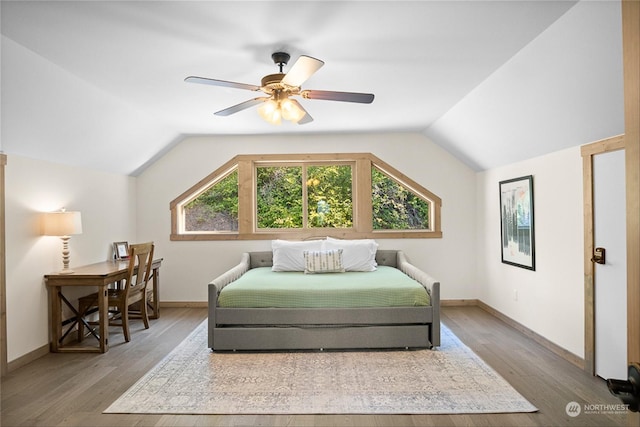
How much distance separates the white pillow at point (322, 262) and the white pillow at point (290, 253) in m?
0.21

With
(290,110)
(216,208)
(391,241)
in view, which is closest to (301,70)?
(290,110)

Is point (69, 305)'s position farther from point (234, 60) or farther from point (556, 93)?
point (556, 93)

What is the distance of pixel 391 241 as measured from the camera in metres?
5.70

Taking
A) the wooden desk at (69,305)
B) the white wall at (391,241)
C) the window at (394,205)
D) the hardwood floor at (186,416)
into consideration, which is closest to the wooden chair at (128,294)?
the wooden desk at (69,305)

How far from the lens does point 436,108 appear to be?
14.6 ft

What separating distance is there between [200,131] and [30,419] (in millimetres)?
3764

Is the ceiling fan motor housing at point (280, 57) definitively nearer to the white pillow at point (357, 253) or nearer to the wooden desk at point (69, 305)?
the wooden desk at point (69, 305)

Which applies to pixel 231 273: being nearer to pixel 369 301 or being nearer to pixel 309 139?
pixel 369 301

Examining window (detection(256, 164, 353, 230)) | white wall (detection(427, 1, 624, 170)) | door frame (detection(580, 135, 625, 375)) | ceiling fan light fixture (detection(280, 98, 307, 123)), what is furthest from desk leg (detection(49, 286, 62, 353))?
door frame (detection(580, 135, 625, 375))

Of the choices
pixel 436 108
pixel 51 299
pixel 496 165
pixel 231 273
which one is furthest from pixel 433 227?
pixel 51 299

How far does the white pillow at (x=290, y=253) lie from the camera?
504cm

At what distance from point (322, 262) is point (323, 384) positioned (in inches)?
75.7

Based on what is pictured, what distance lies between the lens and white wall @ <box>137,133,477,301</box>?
571 cm

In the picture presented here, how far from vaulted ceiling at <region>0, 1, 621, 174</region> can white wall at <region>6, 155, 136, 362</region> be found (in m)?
0.18
